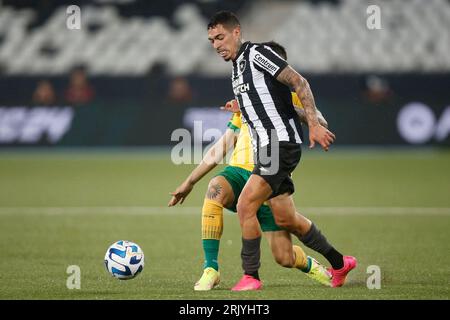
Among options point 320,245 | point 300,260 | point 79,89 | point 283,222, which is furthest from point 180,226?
point 79,89

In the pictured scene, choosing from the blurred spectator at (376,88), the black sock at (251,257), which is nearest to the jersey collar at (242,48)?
the black sock at (251,257)

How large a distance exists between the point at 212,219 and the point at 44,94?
16.8 metres

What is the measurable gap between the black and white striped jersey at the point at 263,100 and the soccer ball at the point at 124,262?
133cm

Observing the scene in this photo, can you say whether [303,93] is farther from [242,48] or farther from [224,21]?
[224,21]

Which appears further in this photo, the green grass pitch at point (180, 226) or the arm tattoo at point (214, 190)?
the arm tattoo at point (214, 190)

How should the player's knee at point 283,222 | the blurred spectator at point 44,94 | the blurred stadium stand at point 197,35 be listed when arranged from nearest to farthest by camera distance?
the player's knee at point 283,222 < the blurred spectator at point 44,94 < the blurred stadium stand at point 197,35

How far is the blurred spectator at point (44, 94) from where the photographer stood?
23141mm

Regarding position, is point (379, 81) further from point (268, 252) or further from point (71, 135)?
point (268, 252)

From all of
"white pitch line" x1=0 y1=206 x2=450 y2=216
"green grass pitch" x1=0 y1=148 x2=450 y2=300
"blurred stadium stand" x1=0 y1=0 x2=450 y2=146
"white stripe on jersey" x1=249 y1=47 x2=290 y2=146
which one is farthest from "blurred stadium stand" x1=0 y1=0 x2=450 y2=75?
"white stripe on jersey" x1=249 y1=47 x2=290 y2=146

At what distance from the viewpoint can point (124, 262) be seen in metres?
7.57

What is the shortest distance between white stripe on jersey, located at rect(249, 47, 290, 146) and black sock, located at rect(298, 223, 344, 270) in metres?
0.86

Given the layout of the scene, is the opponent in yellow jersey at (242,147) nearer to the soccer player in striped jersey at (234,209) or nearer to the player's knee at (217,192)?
the soccer player in striped jersey at (234,209)

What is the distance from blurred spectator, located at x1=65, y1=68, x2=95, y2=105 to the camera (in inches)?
952

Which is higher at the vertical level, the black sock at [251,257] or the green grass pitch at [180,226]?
the black sock at [251,257]
